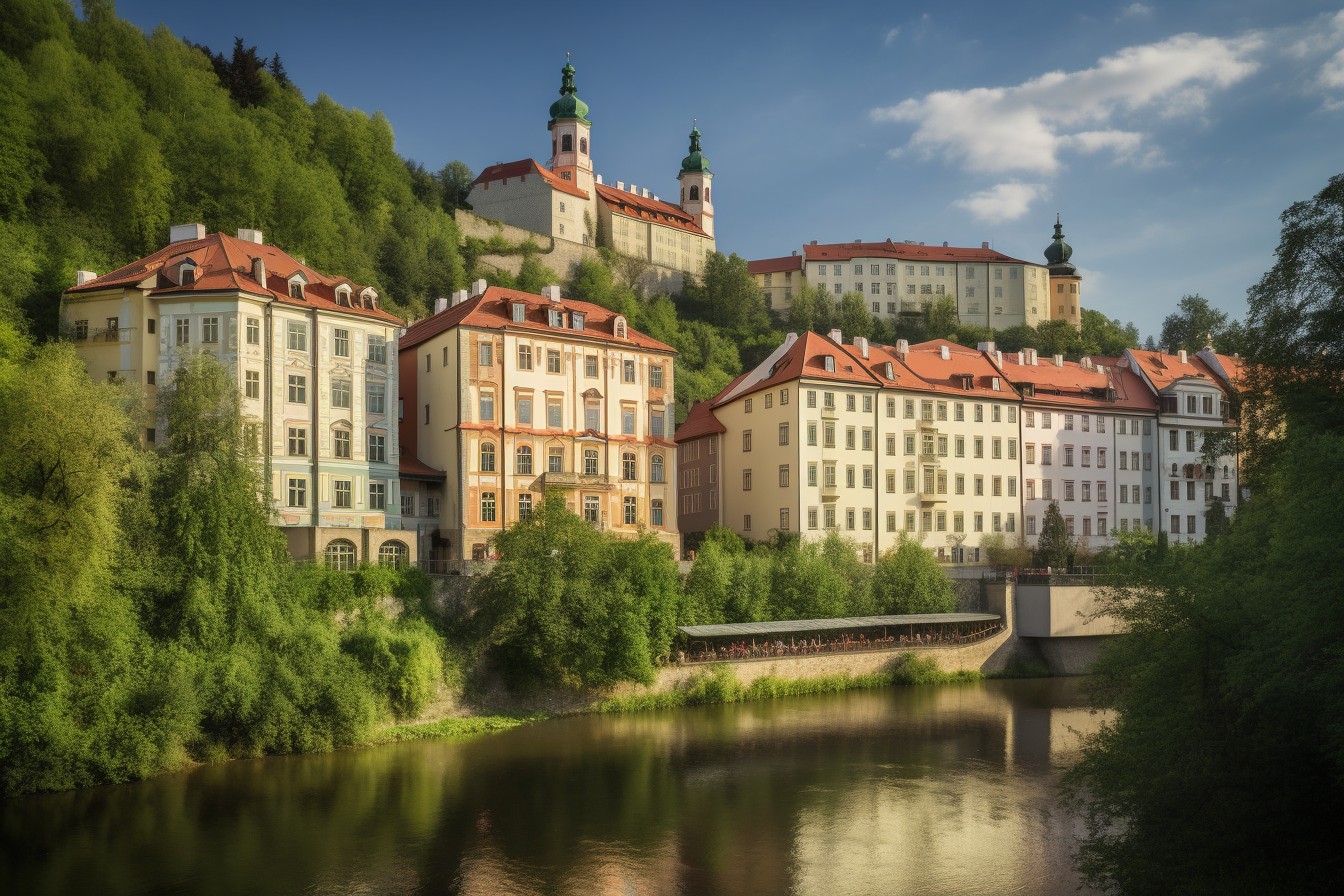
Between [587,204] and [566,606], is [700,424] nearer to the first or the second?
[566,606]

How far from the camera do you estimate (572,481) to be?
4934 cm

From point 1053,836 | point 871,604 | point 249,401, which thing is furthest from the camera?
point 871,604

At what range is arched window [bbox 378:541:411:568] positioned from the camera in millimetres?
43188

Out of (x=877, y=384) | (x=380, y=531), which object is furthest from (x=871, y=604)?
(x=380, y=531)

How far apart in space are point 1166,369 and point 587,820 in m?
59.2

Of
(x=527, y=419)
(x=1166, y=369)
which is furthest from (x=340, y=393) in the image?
(x=1166, y=369)

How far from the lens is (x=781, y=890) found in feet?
72.1

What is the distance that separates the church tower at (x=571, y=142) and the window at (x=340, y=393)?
Result: 67.2 meters

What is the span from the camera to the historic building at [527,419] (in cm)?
4734

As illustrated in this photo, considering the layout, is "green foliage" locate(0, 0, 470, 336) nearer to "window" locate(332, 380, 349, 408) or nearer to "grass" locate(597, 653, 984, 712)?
"window" locate(332, 380, 349, 408)

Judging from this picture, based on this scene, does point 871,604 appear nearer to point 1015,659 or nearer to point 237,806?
point 1015,659

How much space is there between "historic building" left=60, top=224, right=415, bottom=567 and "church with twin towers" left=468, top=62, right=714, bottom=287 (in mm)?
55356

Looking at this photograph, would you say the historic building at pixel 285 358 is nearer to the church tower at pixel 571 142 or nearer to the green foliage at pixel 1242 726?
the green foliage at pixel 1242 726

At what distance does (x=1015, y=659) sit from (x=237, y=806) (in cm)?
3912
